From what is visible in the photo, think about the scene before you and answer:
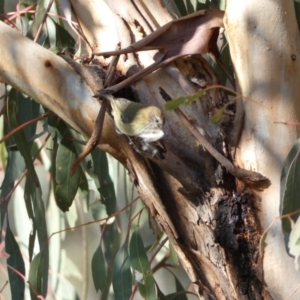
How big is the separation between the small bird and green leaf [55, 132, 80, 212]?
422 mm

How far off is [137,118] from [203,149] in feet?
0.37

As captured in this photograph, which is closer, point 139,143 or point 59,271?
point 139,143

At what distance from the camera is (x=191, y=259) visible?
0.86m

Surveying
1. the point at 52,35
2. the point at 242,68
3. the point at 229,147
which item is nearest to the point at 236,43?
the point at 242,68

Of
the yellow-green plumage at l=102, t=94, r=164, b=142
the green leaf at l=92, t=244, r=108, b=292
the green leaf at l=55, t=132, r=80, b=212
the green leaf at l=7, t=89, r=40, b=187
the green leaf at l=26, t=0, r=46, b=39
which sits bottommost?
the green leaf at l=92, t=244, r=108, b=292

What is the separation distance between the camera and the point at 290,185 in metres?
0.76

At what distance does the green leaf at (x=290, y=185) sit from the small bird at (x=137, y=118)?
0.59 ft

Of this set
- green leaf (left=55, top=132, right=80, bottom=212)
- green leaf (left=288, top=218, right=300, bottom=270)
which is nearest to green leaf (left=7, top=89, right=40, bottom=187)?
green leaf (left=55, top=132, right=80, bottom=212)

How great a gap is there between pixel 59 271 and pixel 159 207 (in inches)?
42.6

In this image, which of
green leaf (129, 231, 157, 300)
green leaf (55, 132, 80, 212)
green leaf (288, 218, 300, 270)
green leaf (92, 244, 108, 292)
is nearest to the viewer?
green leaf (288, 218, 300, 270)

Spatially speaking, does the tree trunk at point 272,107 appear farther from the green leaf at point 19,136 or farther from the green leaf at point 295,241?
the green leaf at point 19,136

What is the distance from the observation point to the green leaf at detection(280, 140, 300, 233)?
76cm

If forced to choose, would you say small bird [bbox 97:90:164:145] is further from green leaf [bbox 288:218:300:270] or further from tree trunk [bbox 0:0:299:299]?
green leaf [bbox 288:218:300:270]

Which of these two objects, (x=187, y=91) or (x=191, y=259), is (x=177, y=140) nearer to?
(x=187, y=91)
